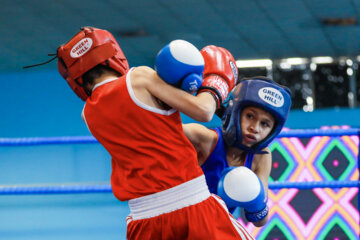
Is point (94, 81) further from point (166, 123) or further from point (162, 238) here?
point (162, 238)

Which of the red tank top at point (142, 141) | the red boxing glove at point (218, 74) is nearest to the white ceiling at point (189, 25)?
the red boxing glove at point (218, 74)

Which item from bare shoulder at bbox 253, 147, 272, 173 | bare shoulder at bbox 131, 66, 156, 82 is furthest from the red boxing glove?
bare shoulder at bbox 253, 147, 272, 173

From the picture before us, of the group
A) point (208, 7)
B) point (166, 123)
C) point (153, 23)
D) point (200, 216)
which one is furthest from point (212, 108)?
point (153, 23)

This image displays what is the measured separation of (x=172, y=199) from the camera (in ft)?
4.99

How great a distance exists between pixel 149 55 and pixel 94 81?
7456 millimetres

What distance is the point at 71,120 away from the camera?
9141 millimetres

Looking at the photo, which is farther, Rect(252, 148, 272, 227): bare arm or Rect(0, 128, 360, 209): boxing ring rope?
Rect(0, 128, 360, 209): boxing ring rope

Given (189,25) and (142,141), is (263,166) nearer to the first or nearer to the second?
(142,141)

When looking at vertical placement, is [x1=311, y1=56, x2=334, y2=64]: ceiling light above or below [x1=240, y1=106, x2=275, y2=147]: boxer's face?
below

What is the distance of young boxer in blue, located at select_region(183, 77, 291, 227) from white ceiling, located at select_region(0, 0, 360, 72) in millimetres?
A: 4658

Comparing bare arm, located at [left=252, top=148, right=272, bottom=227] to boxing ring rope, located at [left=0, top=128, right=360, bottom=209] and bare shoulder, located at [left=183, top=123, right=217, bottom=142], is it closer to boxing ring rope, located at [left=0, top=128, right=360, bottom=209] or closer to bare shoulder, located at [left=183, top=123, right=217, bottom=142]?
bare shoulder, located at [left=183, top=123, right=217, bottom=142]

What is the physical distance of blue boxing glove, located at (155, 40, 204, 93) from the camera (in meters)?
1.45

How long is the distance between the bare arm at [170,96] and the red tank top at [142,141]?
2cm

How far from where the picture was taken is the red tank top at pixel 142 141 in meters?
1.50
